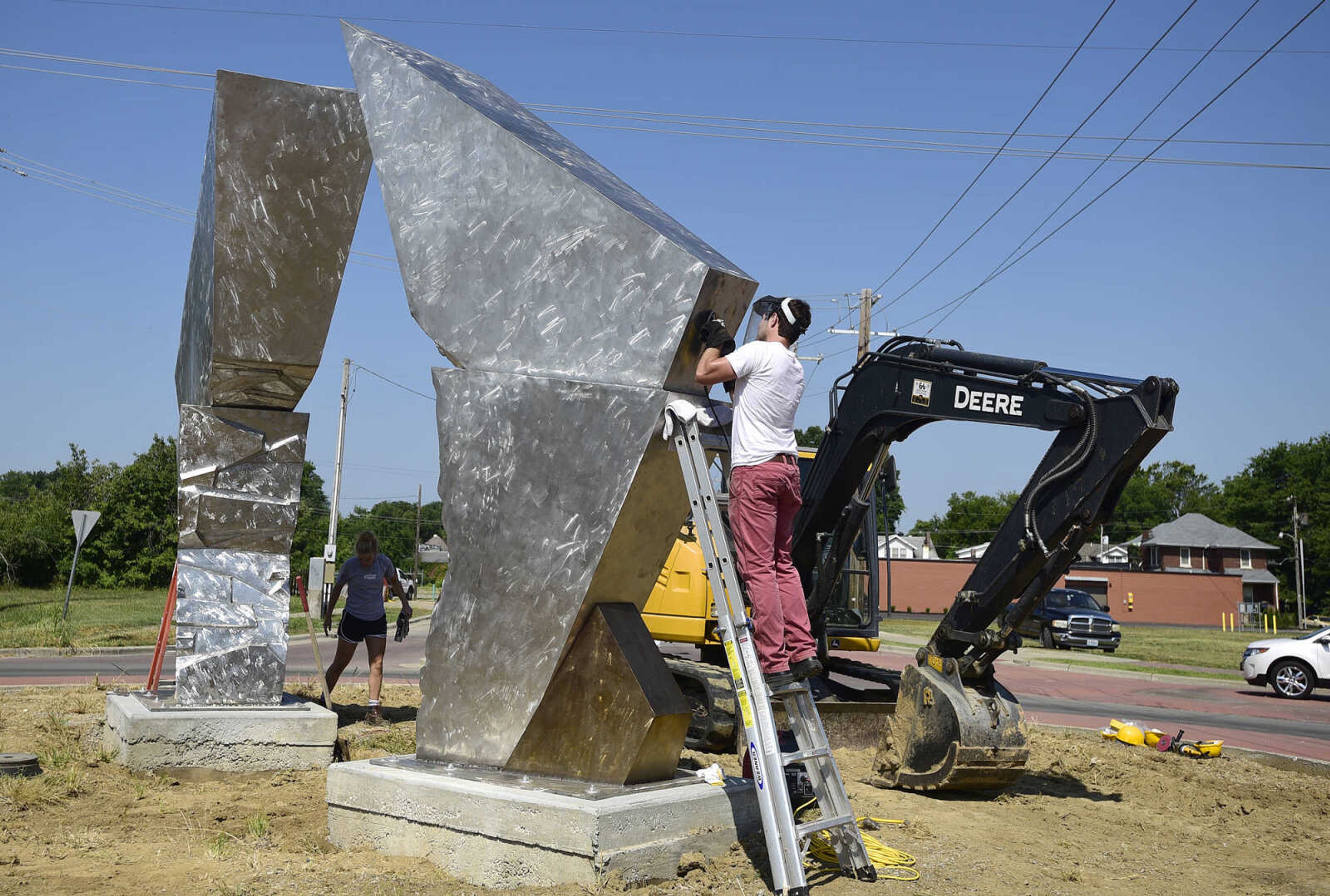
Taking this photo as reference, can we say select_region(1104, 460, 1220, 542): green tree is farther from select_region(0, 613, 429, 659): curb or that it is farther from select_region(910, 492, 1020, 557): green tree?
select_region(0, 613, 429, 659): curb

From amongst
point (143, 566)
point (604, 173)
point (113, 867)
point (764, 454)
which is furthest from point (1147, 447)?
point (143, 566)

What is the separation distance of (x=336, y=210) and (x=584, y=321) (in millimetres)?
3396

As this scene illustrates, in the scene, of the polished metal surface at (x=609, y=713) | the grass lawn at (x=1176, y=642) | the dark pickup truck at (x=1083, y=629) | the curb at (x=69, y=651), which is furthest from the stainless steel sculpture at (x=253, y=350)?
the dark pickup truck at (x=1083, y=629)

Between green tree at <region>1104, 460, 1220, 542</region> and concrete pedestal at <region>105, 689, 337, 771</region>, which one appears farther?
green tree at <region>1104, 460, 1220, 542</region>

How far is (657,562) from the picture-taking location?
576cm

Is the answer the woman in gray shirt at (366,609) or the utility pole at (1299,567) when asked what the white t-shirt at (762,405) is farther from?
the utility pole at (1299,567)

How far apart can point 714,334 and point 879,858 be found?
2763 millimetres

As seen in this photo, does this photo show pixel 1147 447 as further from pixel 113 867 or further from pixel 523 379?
pixel 113 867

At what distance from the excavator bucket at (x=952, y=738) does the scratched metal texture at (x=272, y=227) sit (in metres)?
5.46

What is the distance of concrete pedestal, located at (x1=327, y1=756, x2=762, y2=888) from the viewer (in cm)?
479

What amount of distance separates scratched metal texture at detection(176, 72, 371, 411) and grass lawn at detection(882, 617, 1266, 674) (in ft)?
74.9

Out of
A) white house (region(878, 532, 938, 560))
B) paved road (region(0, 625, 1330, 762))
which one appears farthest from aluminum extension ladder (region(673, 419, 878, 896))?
white house (region(878, 532, 938, 560))

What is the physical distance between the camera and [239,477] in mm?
8594

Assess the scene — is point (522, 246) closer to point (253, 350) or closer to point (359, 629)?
point (253, 350)
